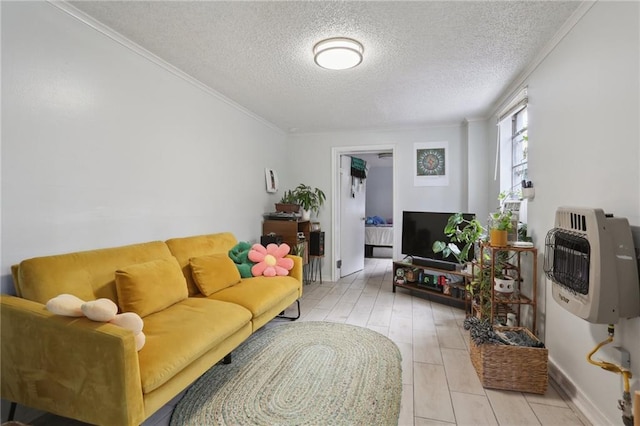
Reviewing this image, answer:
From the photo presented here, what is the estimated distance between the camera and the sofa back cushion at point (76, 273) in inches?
61.0

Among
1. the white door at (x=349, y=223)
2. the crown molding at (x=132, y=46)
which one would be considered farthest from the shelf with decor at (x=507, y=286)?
the crown molding at (x=132, y=46)

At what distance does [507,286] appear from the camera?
A: 2525mm

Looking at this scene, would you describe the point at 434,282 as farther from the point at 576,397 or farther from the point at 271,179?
the point at 271,179

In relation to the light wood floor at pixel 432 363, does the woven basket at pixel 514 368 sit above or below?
above

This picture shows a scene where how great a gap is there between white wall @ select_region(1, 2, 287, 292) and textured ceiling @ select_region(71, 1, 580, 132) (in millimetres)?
244

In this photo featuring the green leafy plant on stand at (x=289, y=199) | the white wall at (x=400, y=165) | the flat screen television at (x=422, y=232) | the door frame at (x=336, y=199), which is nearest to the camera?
the flat screen television at (x=422, y=232)

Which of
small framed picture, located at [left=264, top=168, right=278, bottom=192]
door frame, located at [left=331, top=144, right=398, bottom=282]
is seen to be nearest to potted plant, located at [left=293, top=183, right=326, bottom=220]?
door frame, located at [left=331, top=144, right=398, bottom=282]

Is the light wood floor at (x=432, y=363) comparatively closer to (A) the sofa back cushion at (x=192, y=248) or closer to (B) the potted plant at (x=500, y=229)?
(B) the potted plant at (x=500, y=229)

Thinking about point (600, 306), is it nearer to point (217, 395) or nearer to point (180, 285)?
point (217, 395)

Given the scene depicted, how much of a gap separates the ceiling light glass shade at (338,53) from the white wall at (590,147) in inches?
53.4

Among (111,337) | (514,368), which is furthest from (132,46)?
(514,368)

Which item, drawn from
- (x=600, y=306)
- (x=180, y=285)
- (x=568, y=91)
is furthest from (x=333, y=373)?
(x=568, y=91)

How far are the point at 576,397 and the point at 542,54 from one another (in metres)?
2.35

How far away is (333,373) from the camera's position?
2170mm
